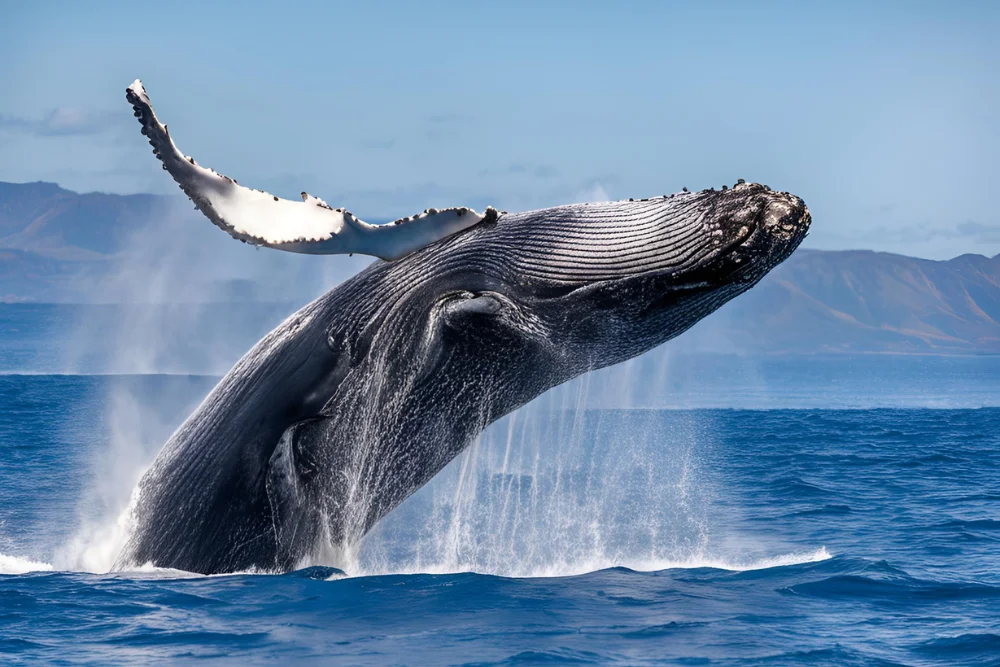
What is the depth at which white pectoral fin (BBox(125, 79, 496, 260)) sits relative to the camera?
7.40 meters

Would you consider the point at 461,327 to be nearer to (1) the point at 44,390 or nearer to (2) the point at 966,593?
(2) the point at 966,593

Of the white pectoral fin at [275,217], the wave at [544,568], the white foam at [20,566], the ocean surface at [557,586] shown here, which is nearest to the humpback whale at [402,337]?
the white pectoral fin at [275,217]

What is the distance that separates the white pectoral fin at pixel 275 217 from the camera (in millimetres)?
7402

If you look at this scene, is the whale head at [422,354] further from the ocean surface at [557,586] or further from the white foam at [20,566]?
the white foam at [20,566]

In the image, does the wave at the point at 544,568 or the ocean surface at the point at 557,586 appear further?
the wave at the point at 544,568

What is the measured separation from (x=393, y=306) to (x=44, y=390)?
66579mm

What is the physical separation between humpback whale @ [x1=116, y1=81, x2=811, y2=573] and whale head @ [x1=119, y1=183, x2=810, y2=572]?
13mm

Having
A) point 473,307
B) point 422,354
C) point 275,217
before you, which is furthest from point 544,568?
point 275,217

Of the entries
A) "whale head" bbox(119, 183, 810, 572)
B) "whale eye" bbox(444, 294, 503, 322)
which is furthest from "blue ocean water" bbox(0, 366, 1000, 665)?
"whale eye" bbox(444, 294, 503, 322)

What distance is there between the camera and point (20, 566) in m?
11.2


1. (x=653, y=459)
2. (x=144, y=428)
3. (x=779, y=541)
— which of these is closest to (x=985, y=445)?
(x=653, y=459)

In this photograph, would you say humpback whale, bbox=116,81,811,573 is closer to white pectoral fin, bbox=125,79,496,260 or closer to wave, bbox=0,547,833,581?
white pectoral fin, bbox=125,79,496,260

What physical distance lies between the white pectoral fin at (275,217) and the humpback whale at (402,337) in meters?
0.01

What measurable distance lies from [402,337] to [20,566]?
229 inches
